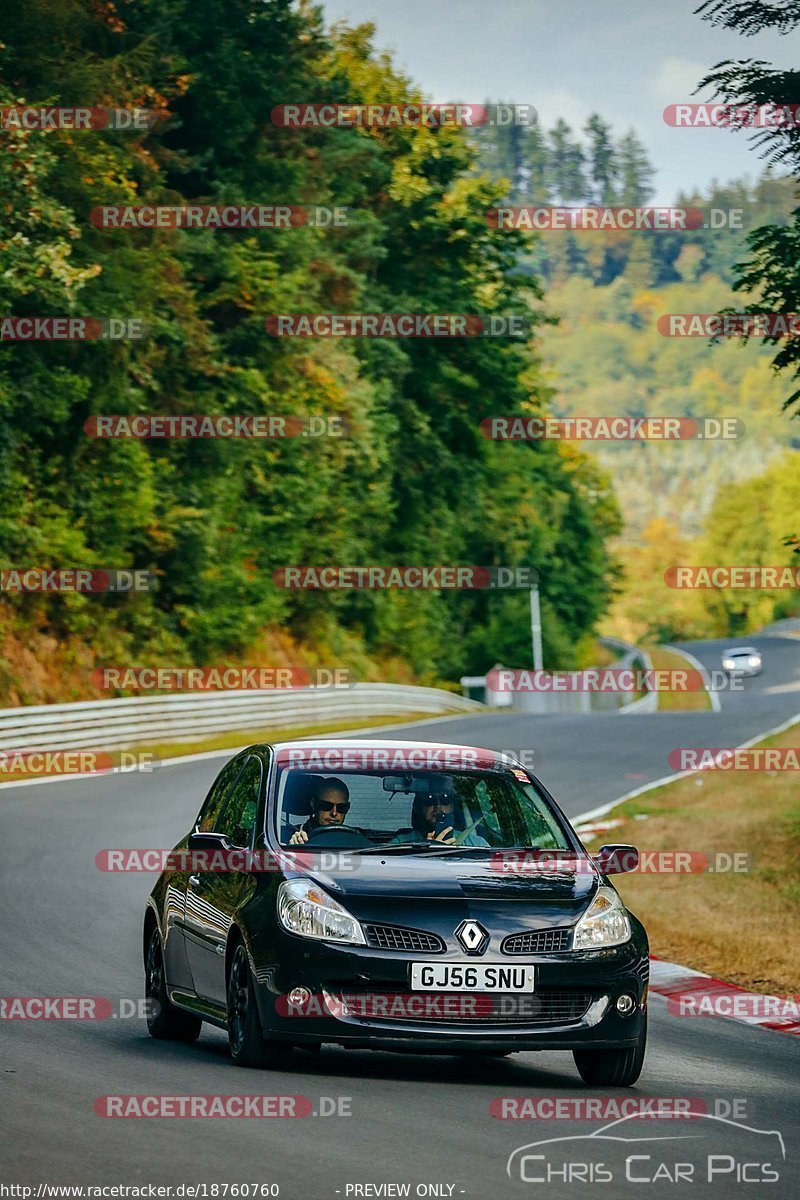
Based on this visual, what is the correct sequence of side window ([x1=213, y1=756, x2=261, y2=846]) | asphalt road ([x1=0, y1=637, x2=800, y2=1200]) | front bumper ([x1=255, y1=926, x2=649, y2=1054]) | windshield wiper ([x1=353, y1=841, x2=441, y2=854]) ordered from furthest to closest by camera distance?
1. side window ([x1=213, y1=756, x2=261, y2=846])
2. windshield wiper ([x1=353, y1=841, x2=441, y2=854])
3. front bumper ([x1=255, y1=926, x2=649, y2=1054])
4. asphalt road ([x1=0, y1=637, x2=800, y2=1200])

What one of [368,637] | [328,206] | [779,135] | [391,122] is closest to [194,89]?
[328,206]

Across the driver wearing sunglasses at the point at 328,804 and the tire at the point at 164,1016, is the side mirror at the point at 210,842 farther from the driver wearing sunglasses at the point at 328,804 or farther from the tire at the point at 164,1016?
the tire at the point at 164,1016

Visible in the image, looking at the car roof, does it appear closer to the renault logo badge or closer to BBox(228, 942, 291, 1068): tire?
BBox(228, 942, 291, 1068): tire

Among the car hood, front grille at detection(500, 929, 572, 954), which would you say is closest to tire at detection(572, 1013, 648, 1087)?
front grille at detection(500, 929, 572, 954)

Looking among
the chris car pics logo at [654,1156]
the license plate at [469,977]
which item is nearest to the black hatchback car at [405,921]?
the license plate at [469,977]

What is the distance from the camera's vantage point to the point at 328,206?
5469 centimetres

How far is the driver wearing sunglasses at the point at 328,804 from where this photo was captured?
9.45 m

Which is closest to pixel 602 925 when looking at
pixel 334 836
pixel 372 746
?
pixel 334 836

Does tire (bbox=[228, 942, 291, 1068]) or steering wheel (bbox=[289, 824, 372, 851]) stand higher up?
steering wheel (bbox=[289, 824, 372, 851])

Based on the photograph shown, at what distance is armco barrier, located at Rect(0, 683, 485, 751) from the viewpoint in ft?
102

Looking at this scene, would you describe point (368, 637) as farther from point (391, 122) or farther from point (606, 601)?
point (606, 601)

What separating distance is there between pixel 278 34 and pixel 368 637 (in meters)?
20.7

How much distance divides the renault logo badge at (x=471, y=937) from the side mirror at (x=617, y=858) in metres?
1.16

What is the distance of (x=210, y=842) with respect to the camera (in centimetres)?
945
